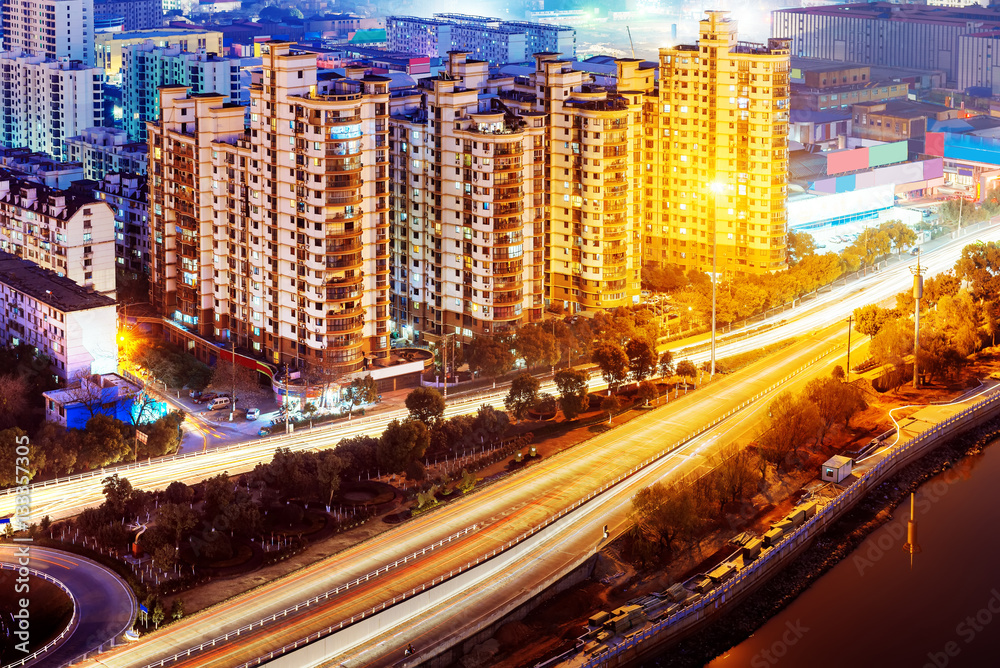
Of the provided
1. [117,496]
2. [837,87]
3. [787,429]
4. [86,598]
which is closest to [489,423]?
[787,429]

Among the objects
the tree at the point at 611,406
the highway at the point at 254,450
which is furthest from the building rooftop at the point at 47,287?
the tree at the point at 611,406

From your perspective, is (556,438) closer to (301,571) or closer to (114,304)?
(301,571)

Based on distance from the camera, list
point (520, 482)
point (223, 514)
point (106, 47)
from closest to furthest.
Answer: point (223, 514)
point (520, 482)
point (106, 47)

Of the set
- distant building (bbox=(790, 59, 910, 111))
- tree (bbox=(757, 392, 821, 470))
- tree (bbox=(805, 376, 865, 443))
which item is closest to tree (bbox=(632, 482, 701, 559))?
tree (bbox=(757, 392, 821, 470))

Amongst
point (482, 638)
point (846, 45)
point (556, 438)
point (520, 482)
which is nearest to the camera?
point (482, 638)

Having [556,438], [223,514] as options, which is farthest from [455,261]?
[223,514]

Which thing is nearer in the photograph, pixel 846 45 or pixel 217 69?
pixel 217 69

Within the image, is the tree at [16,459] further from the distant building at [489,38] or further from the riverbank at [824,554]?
the distant building at [489,38]
